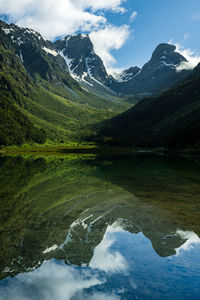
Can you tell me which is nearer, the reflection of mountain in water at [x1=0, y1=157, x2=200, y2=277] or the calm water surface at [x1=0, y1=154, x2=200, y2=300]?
the calm water surface at [x1=0, y1=154, x2=200, y2=300]

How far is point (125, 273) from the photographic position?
997 centimetres

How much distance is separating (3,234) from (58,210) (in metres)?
5.94

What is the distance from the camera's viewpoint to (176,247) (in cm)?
1238

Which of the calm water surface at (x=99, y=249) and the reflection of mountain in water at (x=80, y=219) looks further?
the reflection of mountain in water at (x=80, y=219)

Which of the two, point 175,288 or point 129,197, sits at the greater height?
point 175,288

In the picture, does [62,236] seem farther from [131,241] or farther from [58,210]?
[58,210]

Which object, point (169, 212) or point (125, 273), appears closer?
point (125, 273)

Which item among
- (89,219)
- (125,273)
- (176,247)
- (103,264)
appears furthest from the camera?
(89,219)

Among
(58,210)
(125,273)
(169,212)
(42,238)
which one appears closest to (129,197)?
(169,212)

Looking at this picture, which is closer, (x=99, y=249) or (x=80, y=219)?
(x=99, y=249)

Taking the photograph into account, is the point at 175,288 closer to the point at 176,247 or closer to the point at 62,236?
the point at 176,247

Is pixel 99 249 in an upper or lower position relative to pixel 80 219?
upper

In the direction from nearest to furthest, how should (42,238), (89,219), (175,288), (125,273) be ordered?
(175,288)
(125,273)
(42,238)
(89,219)

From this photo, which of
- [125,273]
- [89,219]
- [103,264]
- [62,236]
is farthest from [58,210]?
[125,273]
